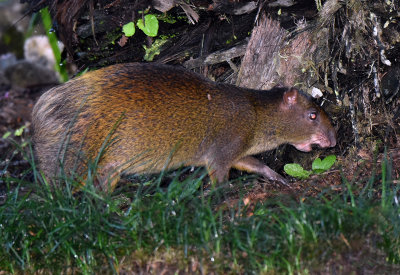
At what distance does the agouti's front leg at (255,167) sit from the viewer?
194 inches

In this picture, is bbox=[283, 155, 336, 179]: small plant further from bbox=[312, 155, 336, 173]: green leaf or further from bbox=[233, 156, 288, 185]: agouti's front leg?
bbox=[233, 156, 288, 185]: agouti's front leg

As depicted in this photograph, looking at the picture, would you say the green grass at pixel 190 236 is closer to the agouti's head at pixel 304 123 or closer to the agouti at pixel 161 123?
the agouti at pixel 161 123

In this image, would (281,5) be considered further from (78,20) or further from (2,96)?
(2,96)

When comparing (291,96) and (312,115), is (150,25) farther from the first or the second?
(312,115)

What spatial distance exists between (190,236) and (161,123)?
1431 millimetres

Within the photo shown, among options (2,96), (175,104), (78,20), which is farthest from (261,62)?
(2,96)

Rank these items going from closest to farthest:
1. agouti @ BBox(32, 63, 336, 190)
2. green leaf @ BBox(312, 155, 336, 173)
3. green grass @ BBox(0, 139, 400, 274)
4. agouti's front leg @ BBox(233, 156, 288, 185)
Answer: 1. green grass @ BBox(0, 139, 400, 274)
2. agouti @ BBox(32, 63, 336, 190)
3. green leaf @ BBox(312, 155, 336, 173)
4. agouti's front leg @ BBox(233, 156, 288, 185)

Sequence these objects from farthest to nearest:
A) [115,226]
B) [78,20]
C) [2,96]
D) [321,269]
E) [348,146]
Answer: [2,96]
[78,20]
[348,146]
[115,226]
[321,269]

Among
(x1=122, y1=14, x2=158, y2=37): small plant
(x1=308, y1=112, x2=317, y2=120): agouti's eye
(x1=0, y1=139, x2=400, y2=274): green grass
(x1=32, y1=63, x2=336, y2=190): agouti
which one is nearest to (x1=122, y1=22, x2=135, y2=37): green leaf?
(x1=122, y1=14, x2=158, y2=37): small plant

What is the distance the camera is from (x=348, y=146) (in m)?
4.91

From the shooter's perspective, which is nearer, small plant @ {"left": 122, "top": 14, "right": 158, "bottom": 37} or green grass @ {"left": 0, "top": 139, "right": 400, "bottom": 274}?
green grass @ {"left": 0, "top": 139, "right": 400, "bottom": 274}

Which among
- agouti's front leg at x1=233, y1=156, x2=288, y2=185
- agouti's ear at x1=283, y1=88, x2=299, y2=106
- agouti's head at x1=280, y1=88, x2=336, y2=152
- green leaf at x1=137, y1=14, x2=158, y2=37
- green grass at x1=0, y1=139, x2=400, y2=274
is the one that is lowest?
agouti's front leg at x1=233, y1=156, x2=288, y2=185

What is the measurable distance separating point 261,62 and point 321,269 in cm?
243

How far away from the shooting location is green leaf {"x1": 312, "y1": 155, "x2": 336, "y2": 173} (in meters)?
4.63
